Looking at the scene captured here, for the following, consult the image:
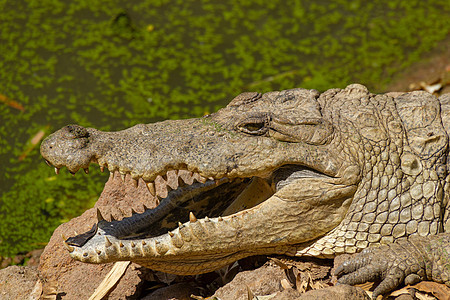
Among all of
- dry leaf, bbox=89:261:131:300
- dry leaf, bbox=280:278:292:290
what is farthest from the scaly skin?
dry leaf, bbox=89:261:131:300

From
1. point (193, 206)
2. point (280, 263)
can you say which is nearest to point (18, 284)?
point (193, 206)

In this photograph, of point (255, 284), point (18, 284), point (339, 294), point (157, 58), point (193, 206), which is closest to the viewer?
point (339, 294)

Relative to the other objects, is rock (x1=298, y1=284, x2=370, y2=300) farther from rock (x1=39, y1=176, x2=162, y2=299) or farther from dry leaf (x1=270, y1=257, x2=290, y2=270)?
rock (x1=39, y1=176, x2=162, y2=299)

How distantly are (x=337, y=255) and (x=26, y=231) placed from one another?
3155 millimetres

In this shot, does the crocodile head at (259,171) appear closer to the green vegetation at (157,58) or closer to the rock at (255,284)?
the rock at (255,284)

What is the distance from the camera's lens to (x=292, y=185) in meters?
3.48

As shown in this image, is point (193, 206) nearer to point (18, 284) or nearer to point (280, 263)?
point (280, 263)

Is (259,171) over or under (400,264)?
over

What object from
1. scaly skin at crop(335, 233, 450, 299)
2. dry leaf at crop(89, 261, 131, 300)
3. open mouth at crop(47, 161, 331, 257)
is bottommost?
dry leaf at crop(89, 261, 131, 300)

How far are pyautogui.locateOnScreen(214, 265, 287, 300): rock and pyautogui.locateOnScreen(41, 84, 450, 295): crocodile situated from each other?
124mm

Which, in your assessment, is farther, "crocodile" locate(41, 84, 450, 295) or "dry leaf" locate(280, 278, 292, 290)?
"dry leaf" locate(280, 278, 292, 290)

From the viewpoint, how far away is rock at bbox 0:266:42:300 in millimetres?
4000

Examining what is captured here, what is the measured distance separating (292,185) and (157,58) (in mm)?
4113

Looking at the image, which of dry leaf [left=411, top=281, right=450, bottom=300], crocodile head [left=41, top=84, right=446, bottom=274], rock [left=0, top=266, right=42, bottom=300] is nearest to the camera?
crocodile head [left=41, top=84, right=446, bottom=274]
